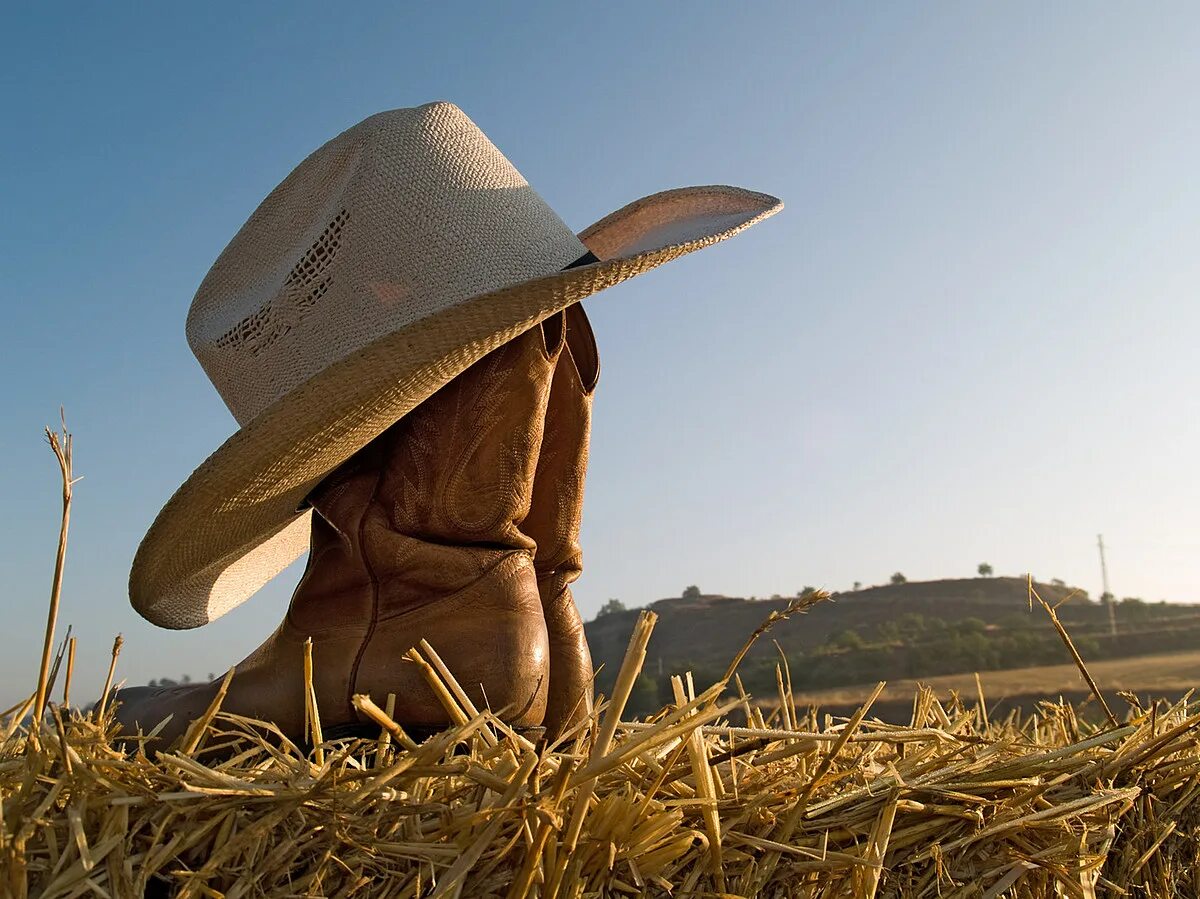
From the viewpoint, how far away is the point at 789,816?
96 centimetres

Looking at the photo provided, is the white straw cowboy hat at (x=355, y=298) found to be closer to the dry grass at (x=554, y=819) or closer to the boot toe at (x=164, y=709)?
the boot toe at (x=164, y=709)

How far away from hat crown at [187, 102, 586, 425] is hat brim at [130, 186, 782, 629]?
109mm

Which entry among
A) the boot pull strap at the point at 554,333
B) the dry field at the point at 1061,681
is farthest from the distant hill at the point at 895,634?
the boot pull strap at the point at 554,333

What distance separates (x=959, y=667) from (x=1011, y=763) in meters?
31.6

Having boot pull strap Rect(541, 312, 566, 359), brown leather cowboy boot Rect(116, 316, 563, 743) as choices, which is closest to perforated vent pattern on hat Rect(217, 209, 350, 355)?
brown leather cowboy boot Rect(116, 316, 563, 743)

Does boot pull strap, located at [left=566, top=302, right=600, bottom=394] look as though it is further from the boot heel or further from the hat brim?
the boot heel

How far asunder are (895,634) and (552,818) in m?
35.9

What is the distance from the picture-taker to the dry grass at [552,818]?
2.71 ft

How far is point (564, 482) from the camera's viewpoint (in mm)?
1844

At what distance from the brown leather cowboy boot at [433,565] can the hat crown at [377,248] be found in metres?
0.15

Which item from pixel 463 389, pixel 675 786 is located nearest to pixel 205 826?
pixel 675 786

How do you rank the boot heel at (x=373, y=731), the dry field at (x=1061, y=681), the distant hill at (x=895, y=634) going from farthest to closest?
the distant hill at (x=895, y=634), the dry field at (x=1061, y=681), the boot heel at (x=373, y=731)

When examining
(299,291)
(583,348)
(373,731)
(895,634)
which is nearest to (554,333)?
(583,348)

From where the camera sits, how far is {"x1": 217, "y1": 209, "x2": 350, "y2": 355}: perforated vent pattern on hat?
156 cm
